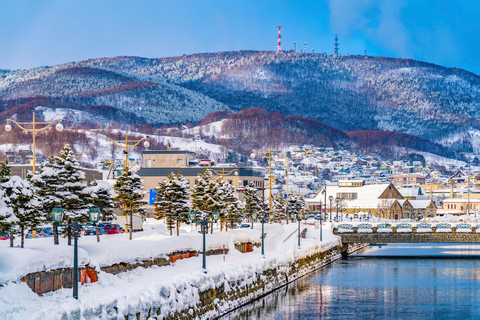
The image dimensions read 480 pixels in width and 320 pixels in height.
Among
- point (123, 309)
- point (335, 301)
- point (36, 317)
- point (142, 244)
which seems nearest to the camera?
point (36, 317)

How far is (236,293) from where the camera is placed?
156 ft

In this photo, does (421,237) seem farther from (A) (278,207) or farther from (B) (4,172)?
(B) (4,172)

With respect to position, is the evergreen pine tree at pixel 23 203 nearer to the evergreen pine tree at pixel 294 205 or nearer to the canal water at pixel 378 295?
the canal water at pixel 378 295

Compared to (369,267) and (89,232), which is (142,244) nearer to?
(89,232)

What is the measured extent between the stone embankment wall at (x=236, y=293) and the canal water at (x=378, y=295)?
0.72m

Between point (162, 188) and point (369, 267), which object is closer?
point (162, 188)

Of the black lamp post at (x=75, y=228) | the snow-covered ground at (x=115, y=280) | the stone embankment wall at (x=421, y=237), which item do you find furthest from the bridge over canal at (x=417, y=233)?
the black lamp post at (x=75, y=228)

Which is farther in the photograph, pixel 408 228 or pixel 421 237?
pixel 408 228

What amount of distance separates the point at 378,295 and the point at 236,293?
18007 mm

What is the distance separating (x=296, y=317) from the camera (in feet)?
159

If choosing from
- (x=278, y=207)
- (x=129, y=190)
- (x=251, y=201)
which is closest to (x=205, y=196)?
(x=129, y=190)

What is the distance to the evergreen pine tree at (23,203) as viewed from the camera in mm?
41787

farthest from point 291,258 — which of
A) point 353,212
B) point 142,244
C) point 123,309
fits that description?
point 353,212

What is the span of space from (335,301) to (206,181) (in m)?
25.0
